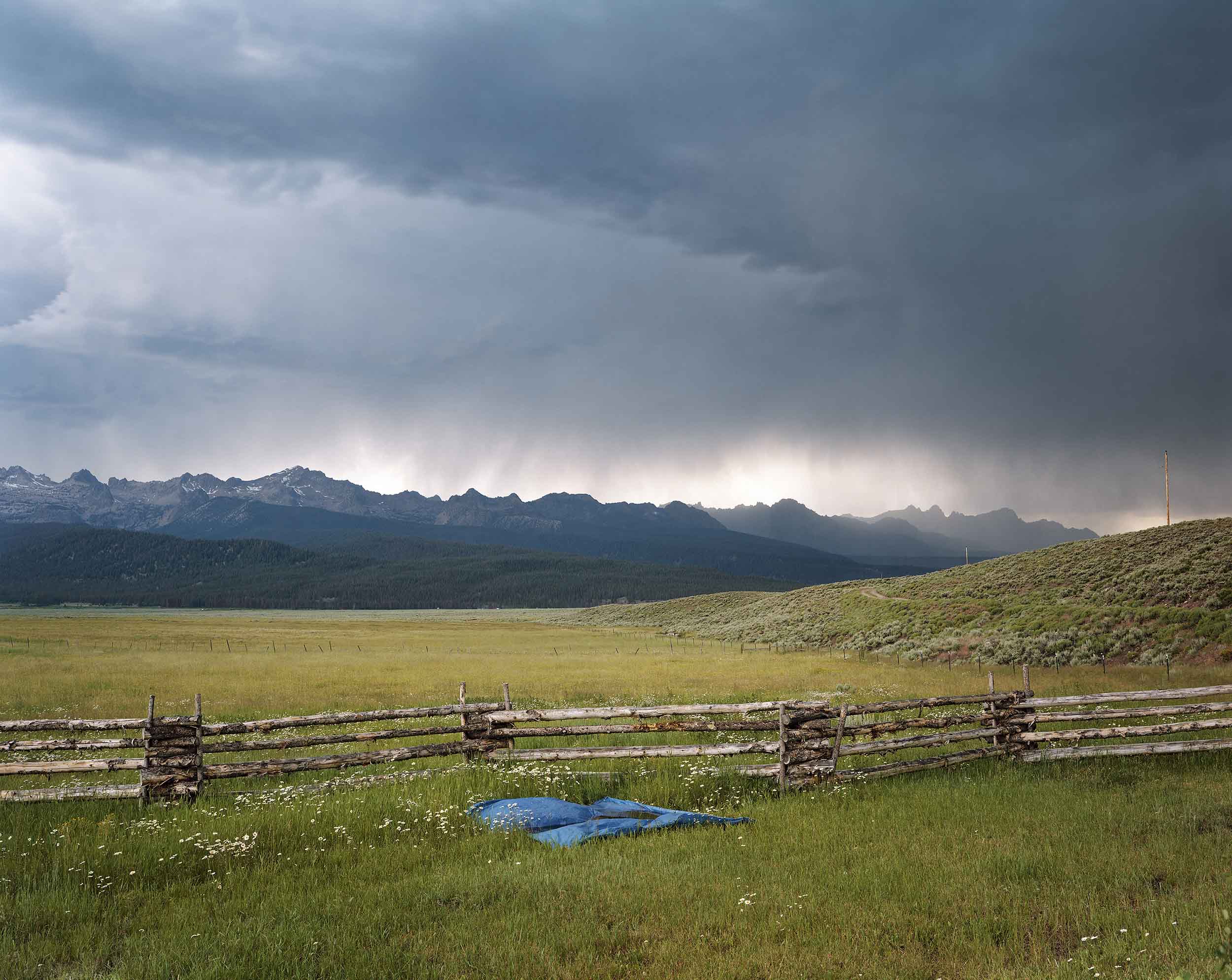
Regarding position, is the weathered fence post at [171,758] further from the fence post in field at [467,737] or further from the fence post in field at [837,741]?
the fence post in field at [837,741]

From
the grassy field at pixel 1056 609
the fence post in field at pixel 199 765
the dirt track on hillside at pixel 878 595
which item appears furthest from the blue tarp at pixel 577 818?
the dirt track on hillside at pixel 878 595

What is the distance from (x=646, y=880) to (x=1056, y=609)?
41206 millimetres

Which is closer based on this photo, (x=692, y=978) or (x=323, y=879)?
(x=692, y=978)

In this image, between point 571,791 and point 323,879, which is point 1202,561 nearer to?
point 571,791

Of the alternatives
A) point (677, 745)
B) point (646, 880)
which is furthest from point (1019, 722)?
point (646, 880)

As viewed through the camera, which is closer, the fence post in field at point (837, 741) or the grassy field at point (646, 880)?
the grassy field at point (646, 880)

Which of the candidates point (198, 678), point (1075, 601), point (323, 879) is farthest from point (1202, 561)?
point (198, 678)

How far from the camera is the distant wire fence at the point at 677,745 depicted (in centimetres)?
1180

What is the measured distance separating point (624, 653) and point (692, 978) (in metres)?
49.5

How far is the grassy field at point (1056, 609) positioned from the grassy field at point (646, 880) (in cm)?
2351

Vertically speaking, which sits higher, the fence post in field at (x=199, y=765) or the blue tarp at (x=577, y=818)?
the fence post in field at (x=199, y=765)

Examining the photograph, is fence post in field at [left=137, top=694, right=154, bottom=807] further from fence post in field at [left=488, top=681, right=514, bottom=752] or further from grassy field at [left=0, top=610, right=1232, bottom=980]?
fence post in field at [left=488, top=681, right=514, bottom=752]

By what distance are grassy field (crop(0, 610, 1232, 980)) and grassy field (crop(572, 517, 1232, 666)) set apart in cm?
2351

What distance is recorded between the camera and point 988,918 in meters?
6.89
